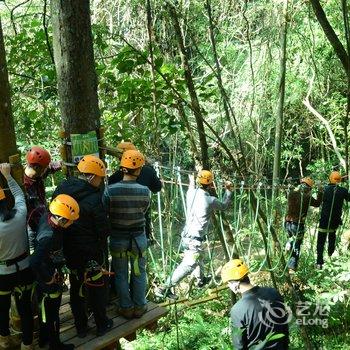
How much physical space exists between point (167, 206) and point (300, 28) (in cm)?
412

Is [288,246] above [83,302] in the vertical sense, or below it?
below

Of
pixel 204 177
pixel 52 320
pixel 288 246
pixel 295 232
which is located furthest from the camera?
pixel 288 246

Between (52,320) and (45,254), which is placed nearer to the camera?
(45,254)

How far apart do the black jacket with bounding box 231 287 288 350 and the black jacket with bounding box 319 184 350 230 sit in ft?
8.23

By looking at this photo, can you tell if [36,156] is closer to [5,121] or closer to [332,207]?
[5,121]

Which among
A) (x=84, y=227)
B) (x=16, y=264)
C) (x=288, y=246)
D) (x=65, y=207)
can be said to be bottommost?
(x=288, y=246)

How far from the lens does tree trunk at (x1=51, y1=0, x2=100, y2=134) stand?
210cm

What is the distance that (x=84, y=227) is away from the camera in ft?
6.95

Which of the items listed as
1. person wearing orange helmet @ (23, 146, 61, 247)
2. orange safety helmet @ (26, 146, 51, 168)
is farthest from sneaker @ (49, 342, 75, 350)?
orange safety helmet @ (26, 146, 51, 168)

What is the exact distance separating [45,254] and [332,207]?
3.44 metres

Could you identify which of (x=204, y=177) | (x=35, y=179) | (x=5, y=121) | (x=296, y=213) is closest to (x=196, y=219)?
(x=204, y=177)

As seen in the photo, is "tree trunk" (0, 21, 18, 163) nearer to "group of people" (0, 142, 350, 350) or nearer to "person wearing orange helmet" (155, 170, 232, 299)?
"group of people" (0, 142, 350, 350)

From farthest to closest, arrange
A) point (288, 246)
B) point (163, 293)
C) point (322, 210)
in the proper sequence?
1. point (288, 246)
2. point (322, 210)
3. point (163, 293)

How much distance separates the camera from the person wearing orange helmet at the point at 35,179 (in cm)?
233
